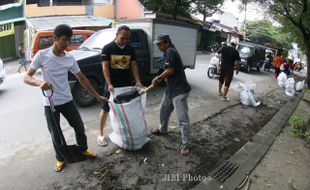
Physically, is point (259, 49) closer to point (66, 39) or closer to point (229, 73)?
point (229, 73)

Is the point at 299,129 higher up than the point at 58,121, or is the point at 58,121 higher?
the point at 58,121

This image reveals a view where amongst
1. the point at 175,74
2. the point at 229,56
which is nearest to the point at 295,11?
the point at 229,56

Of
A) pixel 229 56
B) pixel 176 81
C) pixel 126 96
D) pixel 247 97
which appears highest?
pixel 229 56

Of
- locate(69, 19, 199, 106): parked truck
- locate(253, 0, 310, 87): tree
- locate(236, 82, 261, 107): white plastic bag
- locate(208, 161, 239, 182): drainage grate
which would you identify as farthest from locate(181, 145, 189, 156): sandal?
locate(253, 0, 310, 87): tree

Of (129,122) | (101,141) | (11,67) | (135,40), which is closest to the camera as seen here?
(129,122)

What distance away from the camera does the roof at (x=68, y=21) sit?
58.6ft

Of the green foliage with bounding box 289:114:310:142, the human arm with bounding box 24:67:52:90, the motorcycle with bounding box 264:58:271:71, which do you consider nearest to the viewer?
the human arm with bounding box 24:67:52:90

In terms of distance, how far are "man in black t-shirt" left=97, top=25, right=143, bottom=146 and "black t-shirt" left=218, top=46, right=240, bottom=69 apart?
14.0 ft

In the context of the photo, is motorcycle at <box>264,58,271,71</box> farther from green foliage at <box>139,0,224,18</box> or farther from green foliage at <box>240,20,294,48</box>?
green foliage at <box>240,20,294,48</box>

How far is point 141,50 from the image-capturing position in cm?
735

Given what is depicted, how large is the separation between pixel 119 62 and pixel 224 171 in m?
2.27

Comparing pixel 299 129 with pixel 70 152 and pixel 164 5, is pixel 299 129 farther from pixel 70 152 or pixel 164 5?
pixel 164 5

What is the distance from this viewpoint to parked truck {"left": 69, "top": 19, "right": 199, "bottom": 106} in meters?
6.22

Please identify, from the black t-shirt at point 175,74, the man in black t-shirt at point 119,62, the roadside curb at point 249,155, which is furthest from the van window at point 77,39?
the black t-shirt at point 175,74
